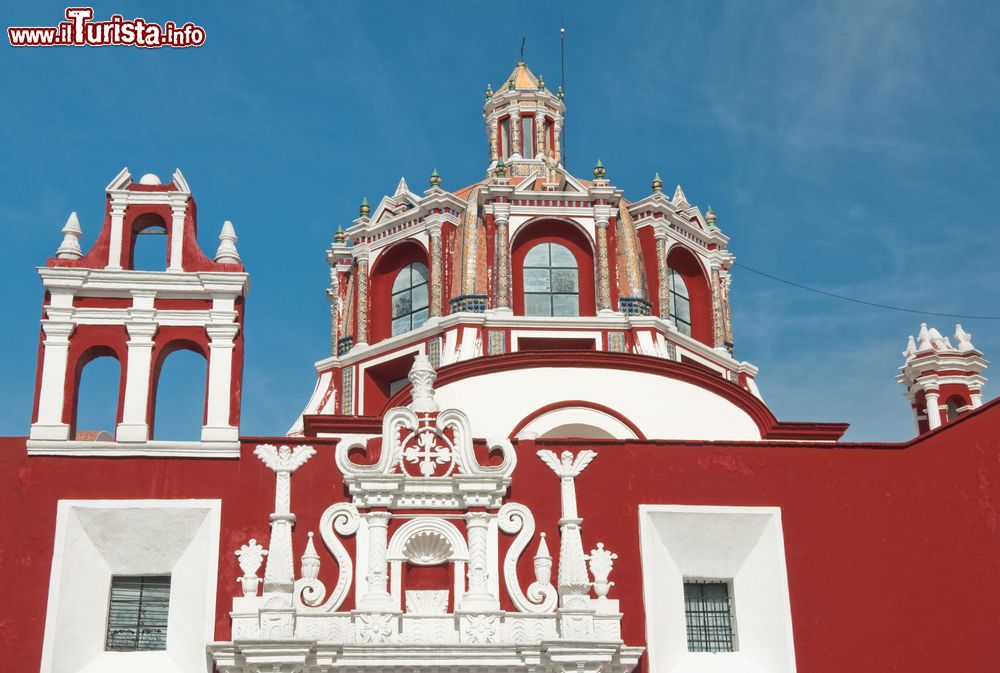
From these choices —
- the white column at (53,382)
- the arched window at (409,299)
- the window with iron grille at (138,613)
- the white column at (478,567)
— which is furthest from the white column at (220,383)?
the arched window at (409,299)

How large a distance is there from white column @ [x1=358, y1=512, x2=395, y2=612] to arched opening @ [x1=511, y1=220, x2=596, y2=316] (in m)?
8.79

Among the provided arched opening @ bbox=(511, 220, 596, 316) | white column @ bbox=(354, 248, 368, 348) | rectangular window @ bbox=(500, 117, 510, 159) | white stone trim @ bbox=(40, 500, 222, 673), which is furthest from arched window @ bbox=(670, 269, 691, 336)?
white stone trim @ bbox=(40, 500, 222, 673)

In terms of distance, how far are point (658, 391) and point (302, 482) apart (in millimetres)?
6656

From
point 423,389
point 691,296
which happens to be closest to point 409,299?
point 691,296

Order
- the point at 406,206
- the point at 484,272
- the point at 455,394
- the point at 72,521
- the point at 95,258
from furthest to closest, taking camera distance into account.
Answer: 1. the point at 406,206
2. the point at 484,272
3. the point at 455,394
4. the point at 95,258
5. the point at 72,521

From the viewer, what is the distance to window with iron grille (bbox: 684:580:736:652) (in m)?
16.4

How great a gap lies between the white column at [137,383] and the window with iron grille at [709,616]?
6481 mm

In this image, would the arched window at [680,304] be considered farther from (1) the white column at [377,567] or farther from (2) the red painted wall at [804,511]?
(1) the white column at [377,567]

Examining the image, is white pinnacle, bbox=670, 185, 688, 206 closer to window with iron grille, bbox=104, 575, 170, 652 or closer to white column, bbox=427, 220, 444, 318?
white column, bbox=427, 220, 444, 318

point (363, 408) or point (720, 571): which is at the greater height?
point (363, 408)

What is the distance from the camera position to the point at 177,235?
685 inches

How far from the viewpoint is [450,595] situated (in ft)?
52.1

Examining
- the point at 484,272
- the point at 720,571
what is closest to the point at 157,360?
the point at 720,571

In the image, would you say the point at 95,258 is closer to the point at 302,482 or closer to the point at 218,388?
the point at 218,388
